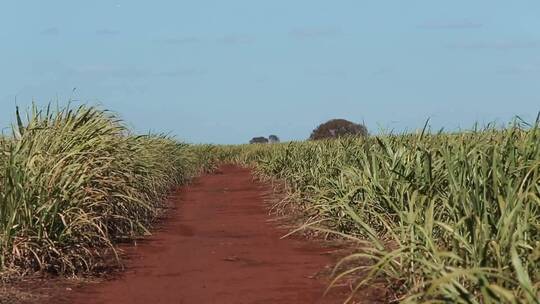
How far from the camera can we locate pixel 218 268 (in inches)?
260

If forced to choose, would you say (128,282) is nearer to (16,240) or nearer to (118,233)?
(16,240)

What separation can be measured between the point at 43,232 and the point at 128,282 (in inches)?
32.7

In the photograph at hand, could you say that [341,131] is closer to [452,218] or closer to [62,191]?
[62,191]

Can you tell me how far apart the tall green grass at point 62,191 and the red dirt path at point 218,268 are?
Result: 1.45 ft

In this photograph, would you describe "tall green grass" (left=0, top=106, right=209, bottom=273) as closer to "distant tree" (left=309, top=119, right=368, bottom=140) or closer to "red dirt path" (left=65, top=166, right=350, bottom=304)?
"red dirt path" (left=65, top=166, right=350, bottom=304)

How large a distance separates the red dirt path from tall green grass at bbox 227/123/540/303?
1.79 feet

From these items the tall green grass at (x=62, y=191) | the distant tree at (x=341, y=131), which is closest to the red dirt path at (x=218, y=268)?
the tall green grass at (x=62, y=191)

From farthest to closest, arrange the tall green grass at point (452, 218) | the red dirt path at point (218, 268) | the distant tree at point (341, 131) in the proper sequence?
the distant tree at point (341, 131) → the red dirt path at point (218, 268) → the tall green grass at point (452, 218)

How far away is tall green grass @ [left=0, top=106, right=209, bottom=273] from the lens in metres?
5.78

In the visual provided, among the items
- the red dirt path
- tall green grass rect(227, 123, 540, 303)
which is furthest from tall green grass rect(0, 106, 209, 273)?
tall green grass rect(227, 123, 540, 303)

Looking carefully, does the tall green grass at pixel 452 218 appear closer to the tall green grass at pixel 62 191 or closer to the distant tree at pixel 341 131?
the tall green grass at pixel 62 191

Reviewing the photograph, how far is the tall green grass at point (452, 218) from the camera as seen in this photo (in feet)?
10.3

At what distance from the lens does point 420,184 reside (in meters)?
5.93

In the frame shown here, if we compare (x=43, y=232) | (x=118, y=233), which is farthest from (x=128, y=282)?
(x=118, y=233)
